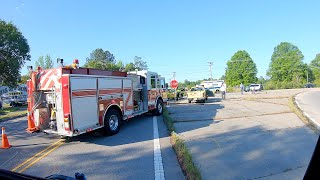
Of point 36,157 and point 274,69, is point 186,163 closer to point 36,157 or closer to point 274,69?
point 36,157

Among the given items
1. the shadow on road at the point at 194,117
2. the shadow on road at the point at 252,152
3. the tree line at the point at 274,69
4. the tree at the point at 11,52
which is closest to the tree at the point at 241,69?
the tree line at the point at 274,69

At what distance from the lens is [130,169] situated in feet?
20.9

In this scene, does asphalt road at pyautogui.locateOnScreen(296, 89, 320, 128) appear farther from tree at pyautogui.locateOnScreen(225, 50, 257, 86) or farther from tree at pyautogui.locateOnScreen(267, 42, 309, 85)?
tree at pyautogui.locateOnScreen(225, 50, 257, 86)

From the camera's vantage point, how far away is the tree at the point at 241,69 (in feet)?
303

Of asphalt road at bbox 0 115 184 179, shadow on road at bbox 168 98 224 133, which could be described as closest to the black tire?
Result: shadow on road at bbox 168 98 224 133

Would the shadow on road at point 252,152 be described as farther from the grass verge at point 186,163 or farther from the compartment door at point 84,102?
the compartment door at point 84,102

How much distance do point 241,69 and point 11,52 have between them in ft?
244

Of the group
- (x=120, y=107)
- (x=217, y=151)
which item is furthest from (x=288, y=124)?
(x=120, y=107)

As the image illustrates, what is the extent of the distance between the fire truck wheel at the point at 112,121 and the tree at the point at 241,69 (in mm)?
87528

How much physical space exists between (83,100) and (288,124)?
8.38 meters

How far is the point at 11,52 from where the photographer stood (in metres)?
38.7

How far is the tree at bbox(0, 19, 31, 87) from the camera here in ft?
119

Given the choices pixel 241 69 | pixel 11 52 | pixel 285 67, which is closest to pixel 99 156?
pixel 11 52

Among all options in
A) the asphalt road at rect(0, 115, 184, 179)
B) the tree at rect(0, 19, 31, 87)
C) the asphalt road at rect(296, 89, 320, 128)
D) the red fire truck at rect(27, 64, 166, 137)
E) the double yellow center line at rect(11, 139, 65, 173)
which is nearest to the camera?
the asphalt road at rect(0, 115, 184, 179)
